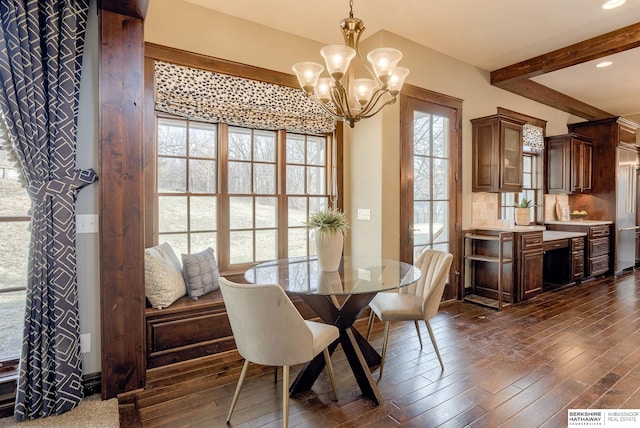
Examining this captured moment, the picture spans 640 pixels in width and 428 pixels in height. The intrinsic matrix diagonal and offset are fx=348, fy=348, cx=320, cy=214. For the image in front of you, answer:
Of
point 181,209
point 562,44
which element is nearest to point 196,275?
point 181,209

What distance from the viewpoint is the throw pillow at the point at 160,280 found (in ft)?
8.42

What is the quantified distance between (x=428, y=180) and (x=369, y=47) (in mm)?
1619

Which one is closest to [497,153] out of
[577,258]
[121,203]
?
[577,258]

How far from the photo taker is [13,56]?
1.93 meters

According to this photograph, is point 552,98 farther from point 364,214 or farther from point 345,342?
point 345,342

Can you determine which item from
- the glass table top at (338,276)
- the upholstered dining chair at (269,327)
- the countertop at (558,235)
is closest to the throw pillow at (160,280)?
the glass table top at (338,276)

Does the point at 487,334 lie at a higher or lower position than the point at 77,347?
lower

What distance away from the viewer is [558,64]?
405cm

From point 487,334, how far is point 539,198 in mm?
3499

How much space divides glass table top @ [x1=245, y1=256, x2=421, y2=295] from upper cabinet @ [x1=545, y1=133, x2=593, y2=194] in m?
4.42

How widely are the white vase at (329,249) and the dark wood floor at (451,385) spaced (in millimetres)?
799

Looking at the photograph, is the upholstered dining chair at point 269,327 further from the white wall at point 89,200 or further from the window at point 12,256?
the window at point 12,256

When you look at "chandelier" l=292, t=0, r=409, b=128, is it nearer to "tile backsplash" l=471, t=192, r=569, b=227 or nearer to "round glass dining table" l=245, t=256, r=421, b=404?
"round glass dining table" l=245, t=256, r=421, b=404

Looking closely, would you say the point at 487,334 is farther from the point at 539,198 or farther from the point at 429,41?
the point at 539,198
